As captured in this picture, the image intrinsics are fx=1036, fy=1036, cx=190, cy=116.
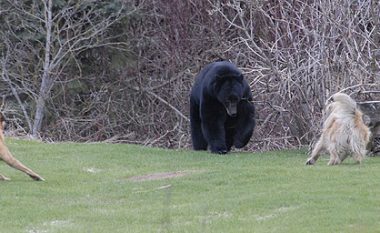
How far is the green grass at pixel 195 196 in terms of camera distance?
10.2 meters

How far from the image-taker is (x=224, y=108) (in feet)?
57.7

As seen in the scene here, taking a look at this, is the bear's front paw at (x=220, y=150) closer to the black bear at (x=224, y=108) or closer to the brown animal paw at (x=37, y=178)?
the black bear at (x=224, y=108)

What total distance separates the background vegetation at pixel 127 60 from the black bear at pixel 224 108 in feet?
7.92

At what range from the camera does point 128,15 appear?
26.1 m

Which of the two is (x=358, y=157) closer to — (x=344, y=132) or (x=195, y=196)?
(x=344, y=132)

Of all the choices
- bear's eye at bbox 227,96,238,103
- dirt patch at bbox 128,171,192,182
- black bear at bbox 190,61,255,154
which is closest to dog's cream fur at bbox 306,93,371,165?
dirt patch at bbox 128,171,192,182

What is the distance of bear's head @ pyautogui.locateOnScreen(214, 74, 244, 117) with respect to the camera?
17.2m

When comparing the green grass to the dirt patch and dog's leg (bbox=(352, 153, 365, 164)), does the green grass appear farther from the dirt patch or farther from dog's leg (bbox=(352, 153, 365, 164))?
dog's leg (bbox=(352, 153, 365, 164))

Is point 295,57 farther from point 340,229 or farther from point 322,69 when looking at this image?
point 340,229

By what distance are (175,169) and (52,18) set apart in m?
11.0

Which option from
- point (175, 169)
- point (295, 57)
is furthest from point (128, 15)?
point (175, 169)

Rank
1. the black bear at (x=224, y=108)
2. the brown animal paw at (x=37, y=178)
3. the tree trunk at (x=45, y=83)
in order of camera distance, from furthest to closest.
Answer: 1. the tree trunk at (x=45, y=83)
2. the black bear at (x=224, y=108)
3. the brown animal paw at (x=37, y=178)

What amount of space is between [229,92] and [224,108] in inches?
19.2

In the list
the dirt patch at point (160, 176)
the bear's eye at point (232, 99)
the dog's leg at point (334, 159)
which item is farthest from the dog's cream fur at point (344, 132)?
the bear's eye at point (232, 99)
